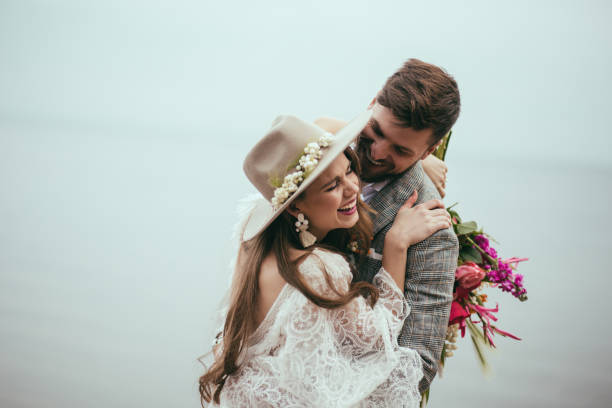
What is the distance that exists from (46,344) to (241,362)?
239 cm

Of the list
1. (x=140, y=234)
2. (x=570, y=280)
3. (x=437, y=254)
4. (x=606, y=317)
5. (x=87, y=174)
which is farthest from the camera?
(x=87, y=174)

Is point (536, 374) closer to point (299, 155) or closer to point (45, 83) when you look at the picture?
point (299, 155)

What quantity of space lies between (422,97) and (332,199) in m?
0.42

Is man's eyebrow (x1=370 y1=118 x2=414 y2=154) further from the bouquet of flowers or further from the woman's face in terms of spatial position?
the bouquet of flowers

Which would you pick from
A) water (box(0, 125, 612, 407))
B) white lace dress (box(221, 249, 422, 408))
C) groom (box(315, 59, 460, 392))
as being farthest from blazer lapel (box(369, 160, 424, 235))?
water (box(0, 125, 612, 407))

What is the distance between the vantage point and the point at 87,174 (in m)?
→ 7.35

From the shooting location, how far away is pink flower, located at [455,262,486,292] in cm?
143

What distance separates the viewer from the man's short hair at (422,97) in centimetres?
133

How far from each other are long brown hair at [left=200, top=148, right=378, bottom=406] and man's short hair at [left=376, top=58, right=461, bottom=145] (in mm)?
205

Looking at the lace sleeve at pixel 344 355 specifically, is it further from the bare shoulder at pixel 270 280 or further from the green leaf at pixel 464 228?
the green leaf at pixel 464 228

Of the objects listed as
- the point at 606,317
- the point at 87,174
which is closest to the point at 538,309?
the point at 606,317

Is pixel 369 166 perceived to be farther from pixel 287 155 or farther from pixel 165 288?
pixel 165 288

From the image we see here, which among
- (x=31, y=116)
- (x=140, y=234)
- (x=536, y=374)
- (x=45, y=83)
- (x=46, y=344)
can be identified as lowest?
(x=536, y=374)

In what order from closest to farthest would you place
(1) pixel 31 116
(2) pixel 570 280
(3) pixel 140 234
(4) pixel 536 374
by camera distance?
(4) pixel 536 374
(2) pixel 570 280
(3) pixel 140 234
(1) pixel 31 116
